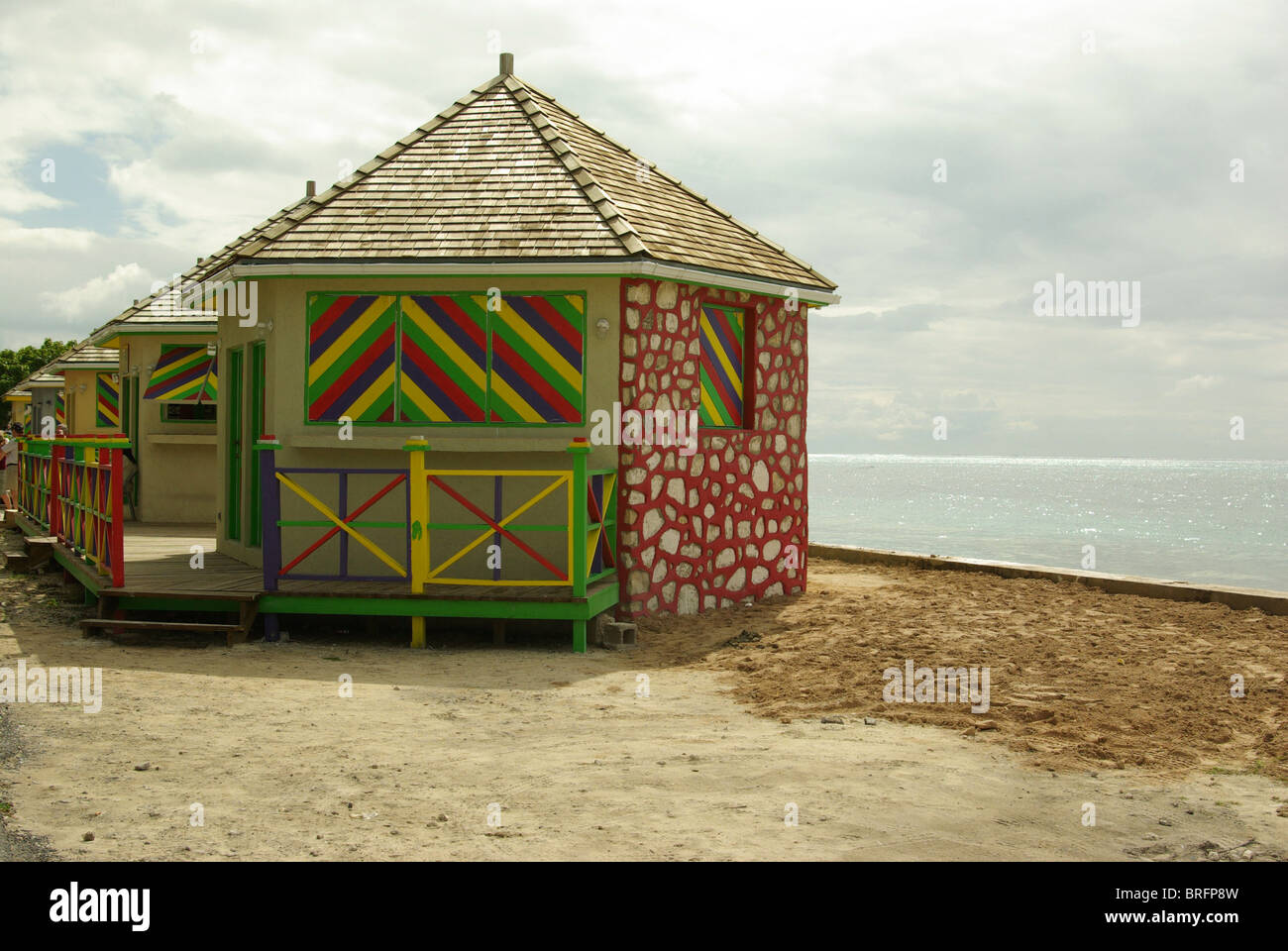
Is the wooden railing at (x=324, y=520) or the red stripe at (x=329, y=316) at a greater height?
the red stripe at (x=329, y=316)

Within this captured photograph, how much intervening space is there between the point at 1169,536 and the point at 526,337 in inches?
1727

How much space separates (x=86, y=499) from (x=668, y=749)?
306 inches

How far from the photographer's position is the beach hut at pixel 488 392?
1027 cm

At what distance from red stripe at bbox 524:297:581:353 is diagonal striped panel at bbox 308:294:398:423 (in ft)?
4.41

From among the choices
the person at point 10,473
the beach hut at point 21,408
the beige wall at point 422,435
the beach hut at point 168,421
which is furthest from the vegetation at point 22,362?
the beige wall at point 422,435

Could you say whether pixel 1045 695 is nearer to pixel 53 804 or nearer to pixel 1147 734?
pixel 1147 734

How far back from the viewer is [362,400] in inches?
425

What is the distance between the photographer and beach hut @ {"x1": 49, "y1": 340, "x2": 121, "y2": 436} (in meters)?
23.2

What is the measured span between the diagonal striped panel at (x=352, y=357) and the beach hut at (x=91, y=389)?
1080 centimetres

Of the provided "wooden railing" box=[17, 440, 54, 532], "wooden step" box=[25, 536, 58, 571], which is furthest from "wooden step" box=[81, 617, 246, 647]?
"wooden railing" box=[17, 440, 54, 532]

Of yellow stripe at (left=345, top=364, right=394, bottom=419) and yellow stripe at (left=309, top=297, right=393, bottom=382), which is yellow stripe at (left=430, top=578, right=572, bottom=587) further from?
yellow stripe at (left=309, top=297, right=393, bottom=382)

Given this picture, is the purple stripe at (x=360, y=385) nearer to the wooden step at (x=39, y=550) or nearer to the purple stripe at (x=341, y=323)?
the purple stripe at (x=341, y=323)

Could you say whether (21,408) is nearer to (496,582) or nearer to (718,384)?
(718,384)
